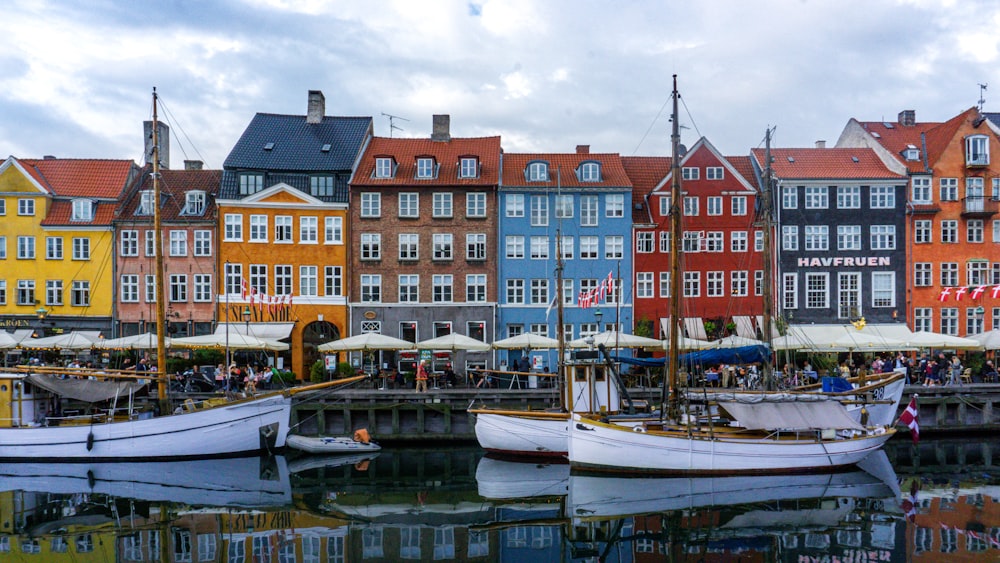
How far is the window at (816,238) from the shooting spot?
46.7m

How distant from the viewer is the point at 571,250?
153ft

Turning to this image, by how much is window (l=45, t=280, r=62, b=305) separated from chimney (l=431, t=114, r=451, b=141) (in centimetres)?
2234

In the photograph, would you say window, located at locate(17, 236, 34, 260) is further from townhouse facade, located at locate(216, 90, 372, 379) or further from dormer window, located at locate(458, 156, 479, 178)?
dormer window, located at locate(458, 156, 479, 178)

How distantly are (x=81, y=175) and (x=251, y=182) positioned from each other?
10711 mm

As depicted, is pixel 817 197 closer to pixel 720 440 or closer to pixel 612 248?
pixel 612 248

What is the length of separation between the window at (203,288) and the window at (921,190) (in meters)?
39.3

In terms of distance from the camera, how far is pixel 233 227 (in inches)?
1779

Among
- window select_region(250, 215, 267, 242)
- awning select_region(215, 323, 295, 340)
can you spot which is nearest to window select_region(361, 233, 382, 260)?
window select_region(250, 215, 267, 242)

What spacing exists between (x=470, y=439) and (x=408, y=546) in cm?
1486

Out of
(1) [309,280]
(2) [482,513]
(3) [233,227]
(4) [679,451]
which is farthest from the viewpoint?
(1) [309,280]

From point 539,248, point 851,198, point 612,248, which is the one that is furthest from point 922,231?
point 539,248

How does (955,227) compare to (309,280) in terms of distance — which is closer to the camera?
(309,280)

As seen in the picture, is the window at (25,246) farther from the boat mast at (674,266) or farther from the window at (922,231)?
the window at (922,231)

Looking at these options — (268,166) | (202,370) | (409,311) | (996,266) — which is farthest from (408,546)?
(996,266)
